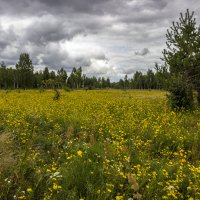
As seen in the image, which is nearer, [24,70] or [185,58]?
[185,58]

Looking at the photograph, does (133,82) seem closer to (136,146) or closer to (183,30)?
(183,30)

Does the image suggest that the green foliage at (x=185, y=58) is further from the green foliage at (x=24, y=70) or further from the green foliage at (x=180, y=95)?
the green foliage at (x=24, y=70)

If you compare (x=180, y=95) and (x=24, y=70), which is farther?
(x=24, y=70)

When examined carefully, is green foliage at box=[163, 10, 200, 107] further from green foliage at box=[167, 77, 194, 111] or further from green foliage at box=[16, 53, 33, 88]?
green foliage at box=[16, 53, 33, 88]

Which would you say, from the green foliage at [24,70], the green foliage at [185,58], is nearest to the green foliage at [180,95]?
the green foliage at [185,58]

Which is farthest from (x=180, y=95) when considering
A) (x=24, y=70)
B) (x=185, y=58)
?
(x=24, y=70)

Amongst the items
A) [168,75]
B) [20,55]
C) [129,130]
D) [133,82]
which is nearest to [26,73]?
[20,55]

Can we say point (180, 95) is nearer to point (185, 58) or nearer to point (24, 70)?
point (185, 58)

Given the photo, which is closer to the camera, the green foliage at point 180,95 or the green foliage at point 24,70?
the green foliage at point 180,95

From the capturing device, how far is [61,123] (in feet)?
40.5

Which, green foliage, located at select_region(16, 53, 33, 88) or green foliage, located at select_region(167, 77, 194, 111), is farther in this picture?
green foliage, located at select_region(16, 53, 33, 88)

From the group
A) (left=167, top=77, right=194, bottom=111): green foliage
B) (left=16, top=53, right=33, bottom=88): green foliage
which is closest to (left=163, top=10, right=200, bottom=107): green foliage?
(left=167, top=77, right=194, bottom=111): green foliage

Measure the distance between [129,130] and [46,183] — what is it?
18.6ft

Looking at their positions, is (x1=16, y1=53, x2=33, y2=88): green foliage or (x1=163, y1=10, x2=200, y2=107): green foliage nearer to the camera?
(x1=163, y1=10, x2=200, y2=107): green foliage
